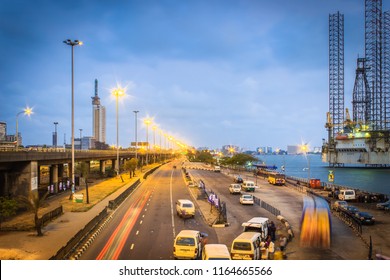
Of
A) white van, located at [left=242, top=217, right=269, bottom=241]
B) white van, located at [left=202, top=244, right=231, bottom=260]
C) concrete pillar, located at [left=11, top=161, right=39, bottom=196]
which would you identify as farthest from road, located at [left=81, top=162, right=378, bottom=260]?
concrete pillar, located at [left=11, top=161, right=39, bottom=196]

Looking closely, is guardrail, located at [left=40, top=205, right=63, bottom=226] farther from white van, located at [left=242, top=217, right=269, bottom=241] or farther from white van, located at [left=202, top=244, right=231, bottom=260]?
white van, located at [left=202, top=244, right=231, bottom=260]

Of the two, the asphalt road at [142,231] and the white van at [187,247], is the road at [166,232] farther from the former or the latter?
the white van at [187,247]

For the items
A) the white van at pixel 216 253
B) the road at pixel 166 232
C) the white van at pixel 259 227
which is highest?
the white van at pixel 216 253

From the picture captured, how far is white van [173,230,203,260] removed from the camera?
21266 millimetres

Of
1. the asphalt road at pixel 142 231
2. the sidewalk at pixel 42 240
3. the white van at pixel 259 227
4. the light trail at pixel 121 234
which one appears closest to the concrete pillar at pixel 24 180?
the sidewalk at pixel 42 240

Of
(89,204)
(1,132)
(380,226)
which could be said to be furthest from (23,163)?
(1,132)

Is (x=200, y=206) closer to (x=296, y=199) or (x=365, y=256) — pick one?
(x=296, y=199)

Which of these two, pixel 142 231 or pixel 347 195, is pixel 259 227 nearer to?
pixel 142 231

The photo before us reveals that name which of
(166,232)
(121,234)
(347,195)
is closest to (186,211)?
(166,232)

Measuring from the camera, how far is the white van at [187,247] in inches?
837

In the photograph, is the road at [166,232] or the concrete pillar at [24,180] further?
the concrete pillar at [24,180]

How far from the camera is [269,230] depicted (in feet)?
92.1

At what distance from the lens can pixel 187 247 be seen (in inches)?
844
